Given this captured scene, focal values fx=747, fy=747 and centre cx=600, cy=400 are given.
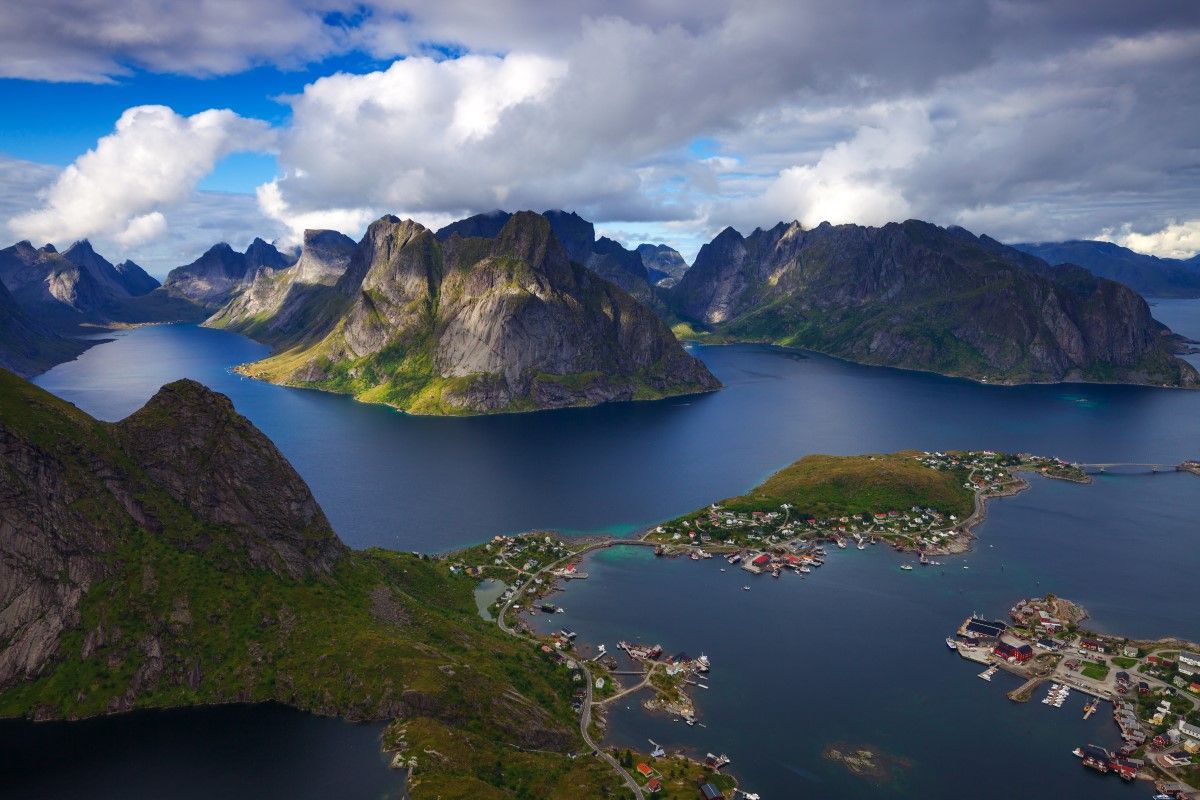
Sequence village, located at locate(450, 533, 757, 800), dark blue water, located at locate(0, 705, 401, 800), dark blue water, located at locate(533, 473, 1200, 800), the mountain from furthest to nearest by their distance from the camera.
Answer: the mountain < dark blue water, located at locate(533, 473, 1200, 800) < village, located at locate(450, 533, 757, 800) < dark blue water, located at locate(0, 705, 401, 800)

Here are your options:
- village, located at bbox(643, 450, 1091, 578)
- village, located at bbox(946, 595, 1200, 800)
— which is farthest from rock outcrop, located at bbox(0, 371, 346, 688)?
village, located at bbox(946, 595, 1200, 800)

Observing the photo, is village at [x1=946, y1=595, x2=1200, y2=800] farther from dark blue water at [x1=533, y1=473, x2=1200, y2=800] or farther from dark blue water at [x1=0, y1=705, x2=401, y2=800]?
dark blue water at [x1=0, y1=705, x2=401, y2=800]

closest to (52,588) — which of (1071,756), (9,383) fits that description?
(9,383)

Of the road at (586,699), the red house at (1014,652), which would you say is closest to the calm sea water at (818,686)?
the road at (586,699)

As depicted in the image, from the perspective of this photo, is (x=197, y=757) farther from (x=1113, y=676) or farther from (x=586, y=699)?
(x=1113, y=676)

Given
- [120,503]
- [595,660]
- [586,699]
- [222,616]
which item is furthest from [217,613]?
[595,660]
